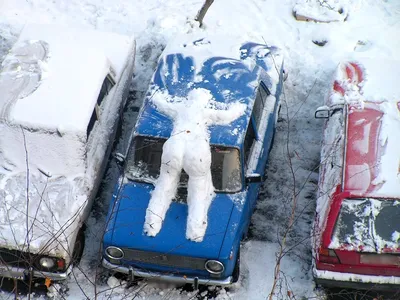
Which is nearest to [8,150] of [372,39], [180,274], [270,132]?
[180,274]

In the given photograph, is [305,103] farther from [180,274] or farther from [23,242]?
[23,242]

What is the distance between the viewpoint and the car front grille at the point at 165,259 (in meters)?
7.22

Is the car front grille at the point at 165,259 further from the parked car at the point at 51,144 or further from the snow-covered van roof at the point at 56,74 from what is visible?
the snow-covered van roof at the point at 56,74

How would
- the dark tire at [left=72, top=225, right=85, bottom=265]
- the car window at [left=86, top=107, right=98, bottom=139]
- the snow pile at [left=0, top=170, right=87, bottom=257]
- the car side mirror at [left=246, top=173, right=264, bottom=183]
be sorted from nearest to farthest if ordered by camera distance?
the snow pile at [left=0, top=170, right=87, bottom=257] < the car side mirror at [left=246, top=173, right=264, bottom=183] < the dark tire at [left=72, top=225, right=85, bottom=265] < the car window at [left=86, top=107, right=98, bottom=139]

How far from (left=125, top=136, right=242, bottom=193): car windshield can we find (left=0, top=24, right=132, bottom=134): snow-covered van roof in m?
0.71

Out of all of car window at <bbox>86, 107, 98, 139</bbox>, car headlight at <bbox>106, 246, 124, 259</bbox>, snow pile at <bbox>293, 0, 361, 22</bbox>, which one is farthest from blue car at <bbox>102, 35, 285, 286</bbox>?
snow pile at <bbox>293, 0, 361, 22</bbox>

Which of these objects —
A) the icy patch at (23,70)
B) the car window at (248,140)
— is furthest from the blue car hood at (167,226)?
the icy patch at (23,70)

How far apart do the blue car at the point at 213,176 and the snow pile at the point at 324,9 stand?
2.43 m

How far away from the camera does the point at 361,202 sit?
7.27 meters

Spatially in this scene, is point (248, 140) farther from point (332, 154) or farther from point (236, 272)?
point (236, 272)

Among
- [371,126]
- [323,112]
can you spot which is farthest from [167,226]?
[371,126]

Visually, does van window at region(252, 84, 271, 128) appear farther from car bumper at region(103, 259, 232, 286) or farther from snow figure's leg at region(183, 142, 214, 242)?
car bumper at region(103, 259, 232, 286)

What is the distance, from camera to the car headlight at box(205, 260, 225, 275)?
720 cm

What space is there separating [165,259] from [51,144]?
78.0 inches
